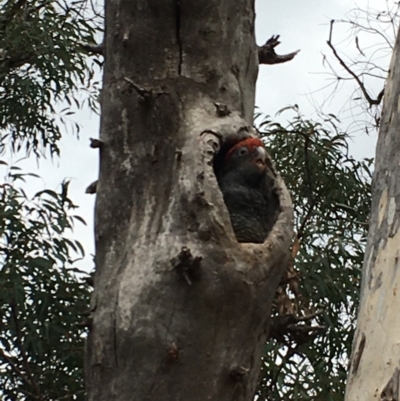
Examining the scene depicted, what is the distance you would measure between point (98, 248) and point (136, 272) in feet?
0.44

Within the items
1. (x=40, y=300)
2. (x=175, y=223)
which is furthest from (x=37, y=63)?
(x=175, y=223)

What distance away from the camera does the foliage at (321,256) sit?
347cm

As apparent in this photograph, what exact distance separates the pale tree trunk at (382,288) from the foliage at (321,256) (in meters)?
1.12

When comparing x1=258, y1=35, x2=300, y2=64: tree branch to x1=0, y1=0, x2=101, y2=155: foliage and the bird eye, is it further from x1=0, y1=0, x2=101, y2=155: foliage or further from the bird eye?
x1=0, y1=0, x2=101, y2=155: foliage

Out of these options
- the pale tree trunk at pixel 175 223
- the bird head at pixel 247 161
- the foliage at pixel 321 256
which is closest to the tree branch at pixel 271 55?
the pale tree trunk at pixel 175 223

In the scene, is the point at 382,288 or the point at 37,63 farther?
the point at 37,63

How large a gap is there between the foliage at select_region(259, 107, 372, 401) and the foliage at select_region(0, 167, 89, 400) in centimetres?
81

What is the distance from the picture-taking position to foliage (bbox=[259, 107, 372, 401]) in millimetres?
3473

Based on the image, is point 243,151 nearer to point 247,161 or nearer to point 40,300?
point 247,161

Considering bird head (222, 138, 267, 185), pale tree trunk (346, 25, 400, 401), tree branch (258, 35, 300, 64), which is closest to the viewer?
pale tree trunk (346, 25, 400, 401)

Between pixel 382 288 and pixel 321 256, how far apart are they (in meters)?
2.16

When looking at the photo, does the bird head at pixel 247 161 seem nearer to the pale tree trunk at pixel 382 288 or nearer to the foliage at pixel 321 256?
the pale tree trunk at pixel 382 288

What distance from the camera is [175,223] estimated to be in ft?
5.17

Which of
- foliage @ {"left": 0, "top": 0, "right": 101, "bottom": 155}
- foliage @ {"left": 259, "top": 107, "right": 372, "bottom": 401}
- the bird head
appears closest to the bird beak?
the bird head
